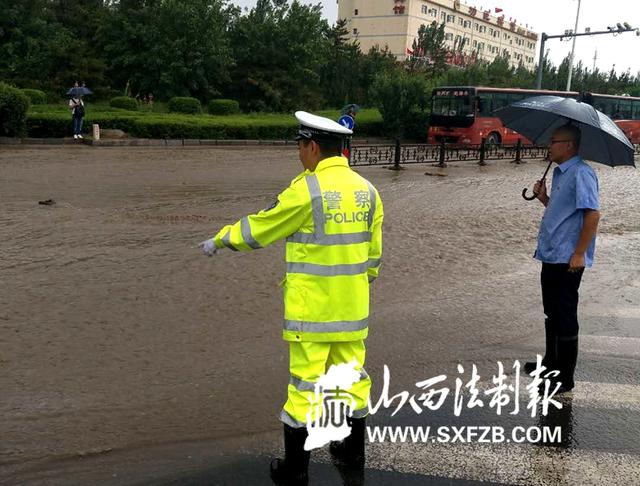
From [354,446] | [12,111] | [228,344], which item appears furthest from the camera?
[12,111]

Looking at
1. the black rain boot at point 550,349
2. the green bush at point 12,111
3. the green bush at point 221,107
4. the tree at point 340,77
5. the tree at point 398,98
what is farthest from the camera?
the tree at point 340,77

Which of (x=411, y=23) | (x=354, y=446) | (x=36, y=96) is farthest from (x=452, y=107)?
(x=411, y=23)

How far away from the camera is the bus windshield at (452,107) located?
26250mm

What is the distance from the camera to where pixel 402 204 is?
39.2 feet

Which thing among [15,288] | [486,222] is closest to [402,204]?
[486,222]

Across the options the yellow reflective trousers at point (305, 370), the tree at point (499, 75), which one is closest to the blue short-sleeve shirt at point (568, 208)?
Result: the yellow reflective trousers at point (305, 370)

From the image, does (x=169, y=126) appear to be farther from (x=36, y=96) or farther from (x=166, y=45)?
(x=166, y=45)

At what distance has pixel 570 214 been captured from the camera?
391cm

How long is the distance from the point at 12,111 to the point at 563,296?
19.8 m

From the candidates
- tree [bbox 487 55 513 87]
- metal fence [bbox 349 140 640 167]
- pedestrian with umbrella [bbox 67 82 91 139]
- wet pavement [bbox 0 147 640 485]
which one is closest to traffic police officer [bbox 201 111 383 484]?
wet pavement [bbox 0 147 640 485]

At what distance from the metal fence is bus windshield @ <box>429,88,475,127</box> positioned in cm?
261

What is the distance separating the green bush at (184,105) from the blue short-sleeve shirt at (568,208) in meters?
27.4

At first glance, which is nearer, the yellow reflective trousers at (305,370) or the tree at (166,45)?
the yellow reflective trousers at (305,370)

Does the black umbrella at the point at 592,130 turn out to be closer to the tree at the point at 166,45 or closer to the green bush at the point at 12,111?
the green bush at the point at 12,111
